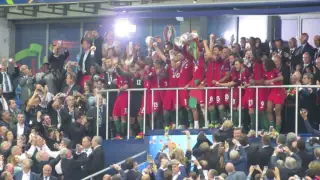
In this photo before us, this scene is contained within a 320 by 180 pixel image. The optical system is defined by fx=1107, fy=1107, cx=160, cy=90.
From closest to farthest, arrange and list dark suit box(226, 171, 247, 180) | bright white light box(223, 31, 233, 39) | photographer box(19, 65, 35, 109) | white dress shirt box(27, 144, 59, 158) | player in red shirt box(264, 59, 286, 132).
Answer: dark suit box(226, 171, 247, 180)
player in red shirt box(264, 59, 286, 132)
white dress shirt box(27, 144, 59, 158)
photographer box(19, 65, 35, 109)
bright white light box(223, 31, 233, 39)

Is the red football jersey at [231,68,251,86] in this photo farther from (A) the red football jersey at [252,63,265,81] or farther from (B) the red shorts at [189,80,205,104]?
(B) the red shorts at [189,80,205,104]

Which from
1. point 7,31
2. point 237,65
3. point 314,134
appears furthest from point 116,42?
point 7,31

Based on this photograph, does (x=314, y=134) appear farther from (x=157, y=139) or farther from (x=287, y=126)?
(x=157, y=139)

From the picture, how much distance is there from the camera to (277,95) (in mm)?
24938

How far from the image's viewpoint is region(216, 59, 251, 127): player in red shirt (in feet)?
83.1

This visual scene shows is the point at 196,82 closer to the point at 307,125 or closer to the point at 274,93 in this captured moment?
the point at 274,93

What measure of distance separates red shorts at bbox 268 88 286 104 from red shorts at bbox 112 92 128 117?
3.75 meters

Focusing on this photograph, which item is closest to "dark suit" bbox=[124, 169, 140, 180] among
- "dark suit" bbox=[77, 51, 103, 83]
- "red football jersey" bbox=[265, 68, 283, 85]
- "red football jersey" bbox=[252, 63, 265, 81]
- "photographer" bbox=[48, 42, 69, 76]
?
"red football jersey" bbox=[252, 63, 265, 81]

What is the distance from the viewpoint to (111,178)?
23500 millimetres

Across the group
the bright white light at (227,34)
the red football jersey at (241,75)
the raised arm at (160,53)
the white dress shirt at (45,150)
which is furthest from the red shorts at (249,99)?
the bright white light at (227,34)

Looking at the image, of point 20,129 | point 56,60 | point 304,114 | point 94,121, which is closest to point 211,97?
point 304,114

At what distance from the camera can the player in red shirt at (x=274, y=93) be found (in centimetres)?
2489

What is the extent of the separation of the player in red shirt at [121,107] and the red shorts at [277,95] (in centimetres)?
376

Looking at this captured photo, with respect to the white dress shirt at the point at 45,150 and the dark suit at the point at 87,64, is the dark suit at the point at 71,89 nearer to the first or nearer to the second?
the dark suit at the point at 87,64
